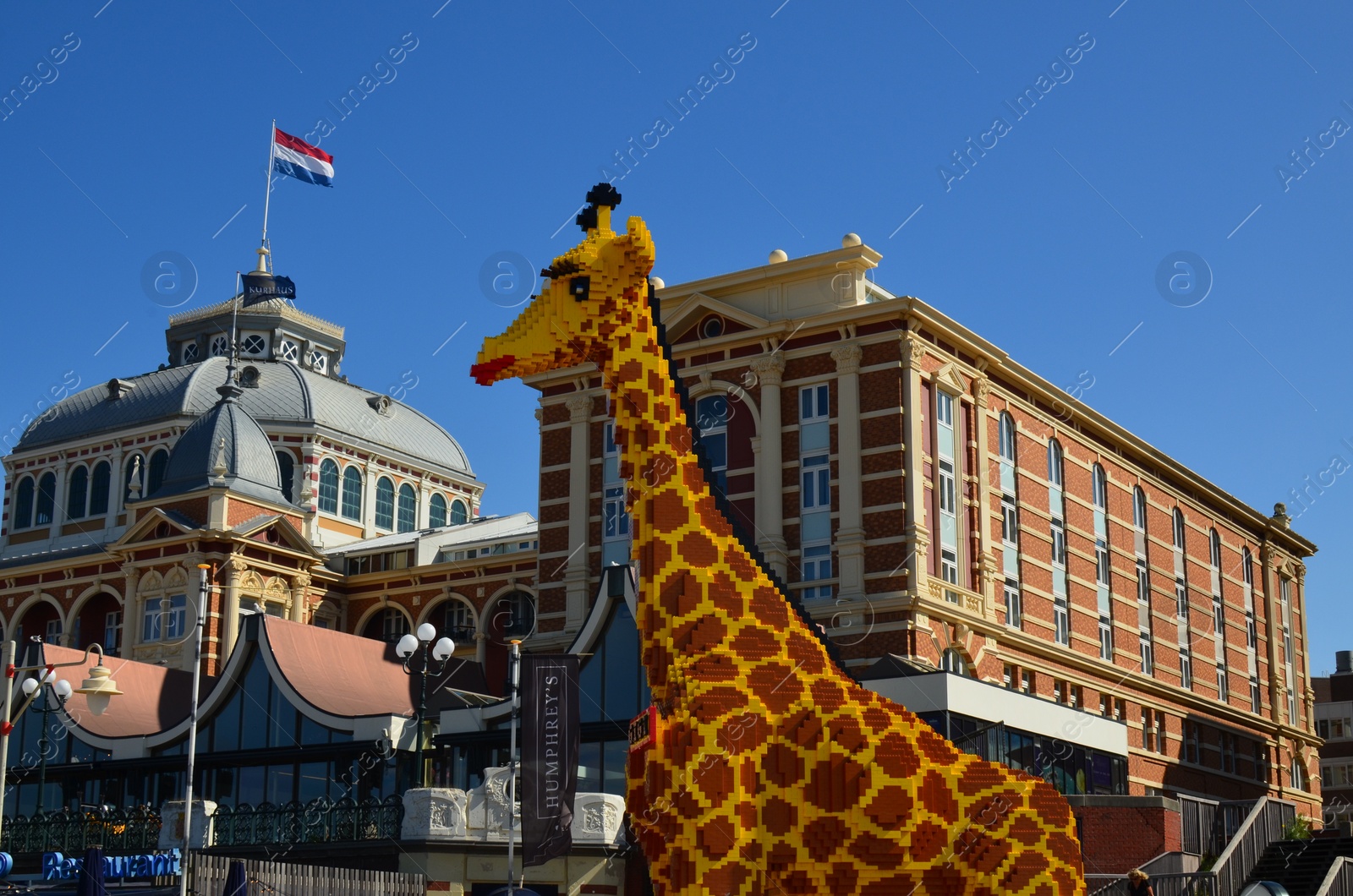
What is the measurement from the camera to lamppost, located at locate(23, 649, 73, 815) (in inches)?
1249

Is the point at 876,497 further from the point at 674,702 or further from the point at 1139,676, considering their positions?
the point at 674,702

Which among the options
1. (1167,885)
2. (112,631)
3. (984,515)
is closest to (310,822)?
(1167,885)

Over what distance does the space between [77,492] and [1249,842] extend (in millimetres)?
67201

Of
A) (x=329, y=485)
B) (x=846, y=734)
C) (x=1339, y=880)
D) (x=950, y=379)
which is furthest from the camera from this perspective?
(x=329, y=485)

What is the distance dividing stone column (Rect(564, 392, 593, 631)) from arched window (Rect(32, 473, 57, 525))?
41.9 meters

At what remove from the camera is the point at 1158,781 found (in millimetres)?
55062

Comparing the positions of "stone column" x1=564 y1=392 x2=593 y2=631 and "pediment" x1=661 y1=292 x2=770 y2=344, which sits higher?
"pediment" x1=661 y1=292 x2=770 y2=344

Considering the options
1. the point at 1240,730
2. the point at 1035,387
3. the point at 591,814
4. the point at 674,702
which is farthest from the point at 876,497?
the point at 674,702

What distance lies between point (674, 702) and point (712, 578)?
1.60 meters

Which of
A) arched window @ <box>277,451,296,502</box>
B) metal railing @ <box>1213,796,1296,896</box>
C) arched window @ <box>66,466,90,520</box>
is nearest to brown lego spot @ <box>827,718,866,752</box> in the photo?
metal railing @ <box>1213,796,1296,896</box>

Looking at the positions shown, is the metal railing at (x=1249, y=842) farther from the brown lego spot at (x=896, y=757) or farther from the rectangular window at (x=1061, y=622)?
the rectangular window at (x=1061, y=622)

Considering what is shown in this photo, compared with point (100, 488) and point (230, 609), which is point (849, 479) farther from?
point (100, 488)

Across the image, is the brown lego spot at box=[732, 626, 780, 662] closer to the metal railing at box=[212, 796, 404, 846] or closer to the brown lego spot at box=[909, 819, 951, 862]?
the brown lego spot at box=[909, 819, 951, 862]

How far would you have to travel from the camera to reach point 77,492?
83.5m
